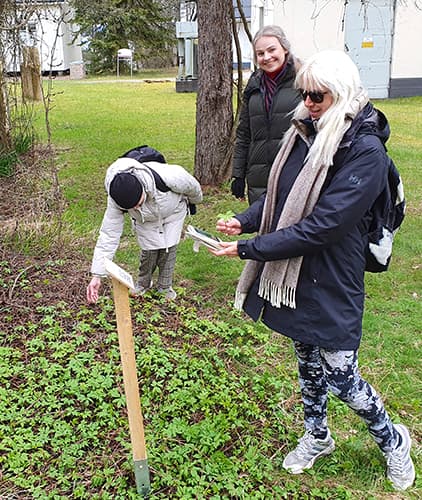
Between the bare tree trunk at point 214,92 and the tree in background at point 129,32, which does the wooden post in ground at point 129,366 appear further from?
the tree in background at point 129,32

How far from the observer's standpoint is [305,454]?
2.99 m

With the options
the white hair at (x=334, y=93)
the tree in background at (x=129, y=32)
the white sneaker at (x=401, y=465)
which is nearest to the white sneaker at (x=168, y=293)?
the white sneaker at (x=401, y=465)

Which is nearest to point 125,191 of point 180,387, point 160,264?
point 160,264

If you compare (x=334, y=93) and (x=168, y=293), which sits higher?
(x=334, y=93)

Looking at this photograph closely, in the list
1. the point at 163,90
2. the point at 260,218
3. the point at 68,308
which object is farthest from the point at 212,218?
the point at 163,90

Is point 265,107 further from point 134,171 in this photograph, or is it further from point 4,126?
point 4,126

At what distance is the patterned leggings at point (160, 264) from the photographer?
4.69m

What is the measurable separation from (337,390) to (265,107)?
2.23 meters

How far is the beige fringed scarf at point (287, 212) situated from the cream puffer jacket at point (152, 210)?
130 cm

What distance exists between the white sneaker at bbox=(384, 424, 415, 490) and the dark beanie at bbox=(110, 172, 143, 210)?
2.02 m

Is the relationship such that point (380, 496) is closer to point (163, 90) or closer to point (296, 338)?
point (296, 338)

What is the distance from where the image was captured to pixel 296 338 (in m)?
2.55

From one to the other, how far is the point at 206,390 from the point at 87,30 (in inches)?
1236

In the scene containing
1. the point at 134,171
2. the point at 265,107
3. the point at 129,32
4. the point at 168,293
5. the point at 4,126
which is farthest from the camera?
the point at 129,32
